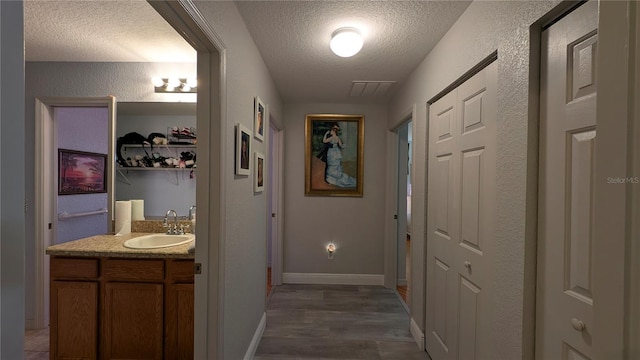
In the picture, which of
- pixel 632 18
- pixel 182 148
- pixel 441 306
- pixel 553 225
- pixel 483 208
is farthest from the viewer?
pixel 182 148

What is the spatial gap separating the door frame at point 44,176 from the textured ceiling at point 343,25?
1.59 meters

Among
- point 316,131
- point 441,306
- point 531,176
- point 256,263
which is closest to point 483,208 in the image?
point 531,176

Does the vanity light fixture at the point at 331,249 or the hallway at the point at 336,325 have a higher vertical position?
the vanity light fixture at the point at 331,249

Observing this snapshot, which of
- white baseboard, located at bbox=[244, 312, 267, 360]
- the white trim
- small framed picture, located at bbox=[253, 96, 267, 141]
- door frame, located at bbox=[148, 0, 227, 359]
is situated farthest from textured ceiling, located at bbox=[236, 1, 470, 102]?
white baseboard, located at bbox=[244, 312, 267, 360]

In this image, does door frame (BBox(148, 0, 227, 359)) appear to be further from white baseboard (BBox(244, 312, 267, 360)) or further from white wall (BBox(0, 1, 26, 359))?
white wall (BBox(0, 1, 26, 359))

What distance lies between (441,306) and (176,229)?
2221mm

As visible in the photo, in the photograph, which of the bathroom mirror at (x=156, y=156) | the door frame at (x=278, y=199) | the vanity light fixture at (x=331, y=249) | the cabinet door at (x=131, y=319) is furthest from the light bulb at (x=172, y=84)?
Answer: the vanity light fixture at (x=331, y=249)

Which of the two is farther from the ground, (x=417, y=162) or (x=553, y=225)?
(x=417, y=162)

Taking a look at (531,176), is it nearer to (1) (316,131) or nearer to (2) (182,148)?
(2) (182,148)

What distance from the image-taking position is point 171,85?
100.0 inches

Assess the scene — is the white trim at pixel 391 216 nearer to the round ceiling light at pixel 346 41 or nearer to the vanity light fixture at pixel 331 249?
the vanity light fixture at pixel 331 249

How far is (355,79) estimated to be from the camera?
9.68ft

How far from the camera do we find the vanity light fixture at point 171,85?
253 centimetres

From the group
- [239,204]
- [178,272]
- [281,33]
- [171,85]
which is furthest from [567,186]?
[171,85]
